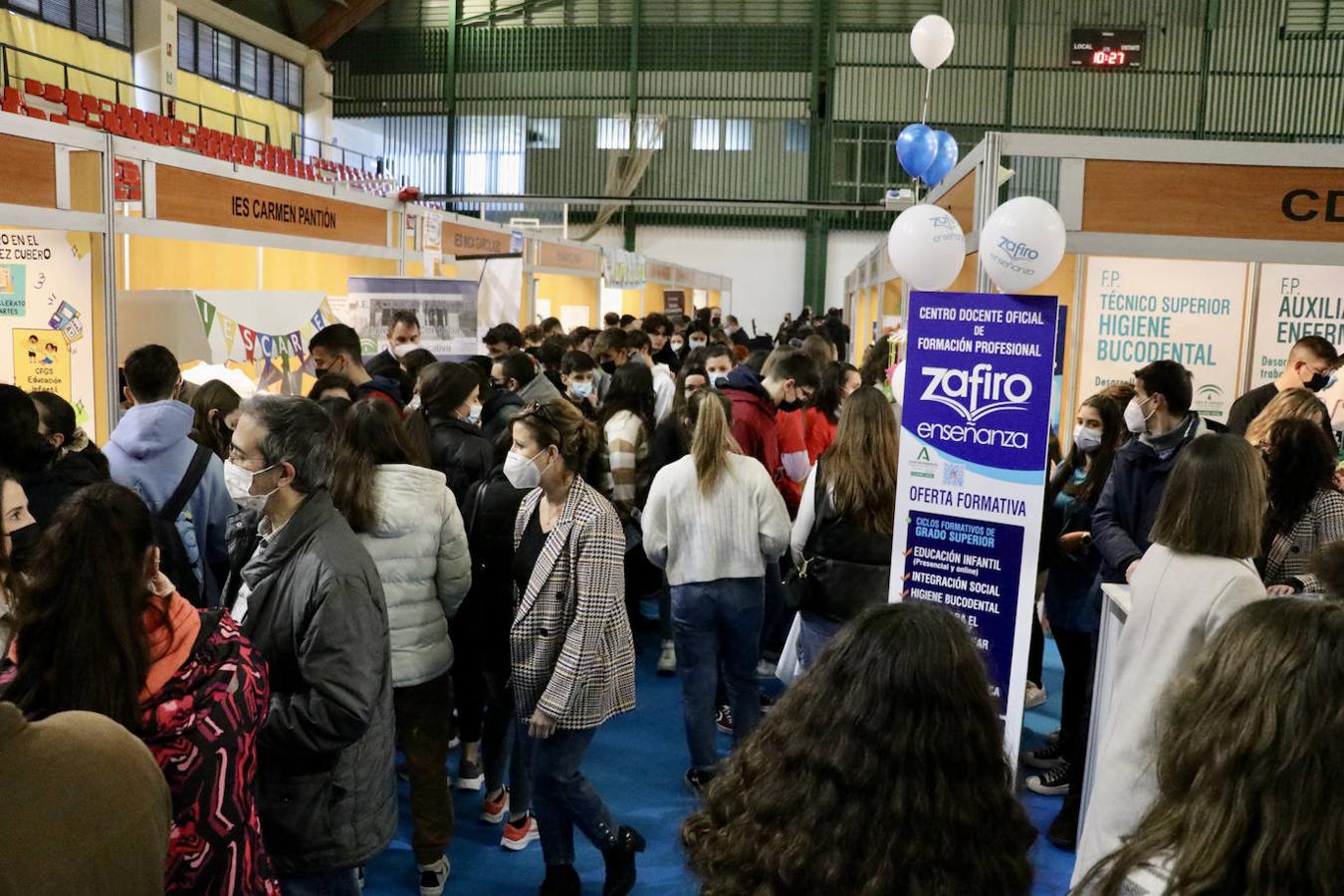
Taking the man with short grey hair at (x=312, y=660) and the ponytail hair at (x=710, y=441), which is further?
the ponytail hair at (x=710, y=441)

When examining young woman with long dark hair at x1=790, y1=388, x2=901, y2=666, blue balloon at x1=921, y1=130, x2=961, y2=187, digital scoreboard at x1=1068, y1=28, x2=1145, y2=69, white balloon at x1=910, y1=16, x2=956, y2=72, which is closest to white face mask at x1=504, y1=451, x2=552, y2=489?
young woman with long dark hair at x1=790, y1=388, x2=901, y2=666

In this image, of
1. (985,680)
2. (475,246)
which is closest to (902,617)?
(985,680)

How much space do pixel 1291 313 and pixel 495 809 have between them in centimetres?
467

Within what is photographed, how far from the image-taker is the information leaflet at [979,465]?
3670 millimetres

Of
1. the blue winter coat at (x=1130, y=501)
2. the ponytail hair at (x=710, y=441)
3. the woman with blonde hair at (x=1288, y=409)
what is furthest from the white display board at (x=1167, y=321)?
the ponytail hair at (x=710, y=441)

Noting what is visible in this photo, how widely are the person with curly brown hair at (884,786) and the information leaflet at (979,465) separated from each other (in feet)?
8.28

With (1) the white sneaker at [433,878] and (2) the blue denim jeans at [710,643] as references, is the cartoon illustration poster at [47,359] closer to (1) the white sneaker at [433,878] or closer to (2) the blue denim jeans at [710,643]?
(1) the white sneaker at [433,878]

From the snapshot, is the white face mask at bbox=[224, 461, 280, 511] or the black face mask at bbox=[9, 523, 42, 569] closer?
the white face mask at bbox=[224, 461, 280, 511]

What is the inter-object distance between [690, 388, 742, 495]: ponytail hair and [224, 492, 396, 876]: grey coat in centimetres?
166

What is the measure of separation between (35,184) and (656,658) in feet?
11.5

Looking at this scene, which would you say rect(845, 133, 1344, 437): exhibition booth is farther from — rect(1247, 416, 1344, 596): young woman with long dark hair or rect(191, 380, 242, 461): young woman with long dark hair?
rect(191, 380, 242, 461): young woman with long dark hair

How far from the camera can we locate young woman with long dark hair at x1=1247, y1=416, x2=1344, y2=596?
3379 mm

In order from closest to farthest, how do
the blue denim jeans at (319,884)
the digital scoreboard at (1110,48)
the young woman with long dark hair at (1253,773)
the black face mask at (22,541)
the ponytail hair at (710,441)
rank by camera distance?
the young woman with long dark hair at (1253,773) < the blue denim jeans at (319,884) < the black face mask at (22,541) < the ponytail hair at (710,441) < the digital scoreboard at (1110,48)

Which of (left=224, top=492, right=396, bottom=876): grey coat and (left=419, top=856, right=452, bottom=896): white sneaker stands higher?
(left=224, top=492, right=396, bottom=876): grey coat
